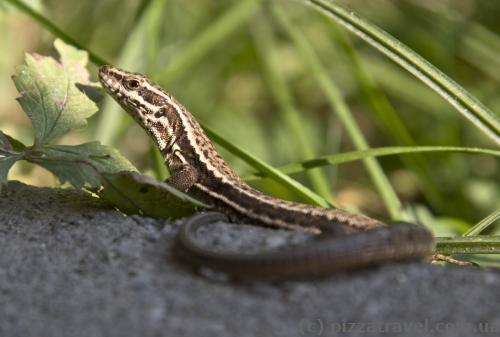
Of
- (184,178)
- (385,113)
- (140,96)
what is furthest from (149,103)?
(385,113)

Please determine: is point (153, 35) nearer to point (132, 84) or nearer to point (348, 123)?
point (132, 84)

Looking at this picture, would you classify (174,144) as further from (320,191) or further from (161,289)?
(161,289)

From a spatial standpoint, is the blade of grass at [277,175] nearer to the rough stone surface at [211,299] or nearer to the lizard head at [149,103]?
the lizard head at [149,103]

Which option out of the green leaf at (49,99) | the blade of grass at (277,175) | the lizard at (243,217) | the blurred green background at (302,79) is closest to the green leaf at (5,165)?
the green leaf at (49,99)

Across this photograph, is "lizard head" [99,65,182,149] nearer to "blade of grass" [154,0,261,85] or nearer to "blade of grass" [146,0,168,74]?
"blade of grass" [146,0,168,74]

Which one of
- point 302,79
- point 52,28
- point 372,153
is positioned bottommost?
point 372,153

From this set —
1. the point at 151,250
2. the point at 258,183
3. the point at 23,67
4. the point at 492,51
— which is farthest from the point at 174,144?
the point at 492,51

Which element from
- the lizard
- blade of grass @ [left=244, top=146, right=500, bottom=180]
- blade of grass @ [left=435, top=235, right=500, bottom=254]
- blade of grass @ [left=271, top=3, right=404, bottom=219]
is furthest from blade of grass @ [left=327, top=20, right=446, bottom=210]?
blade of grass @ [left=435, top=235, right=500, bottom=254]

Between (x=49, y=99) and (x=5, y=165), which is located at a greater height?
(x=49, y=99)
